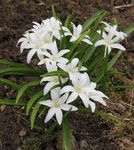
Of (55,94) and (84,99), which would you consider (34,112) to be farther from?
(84,99)

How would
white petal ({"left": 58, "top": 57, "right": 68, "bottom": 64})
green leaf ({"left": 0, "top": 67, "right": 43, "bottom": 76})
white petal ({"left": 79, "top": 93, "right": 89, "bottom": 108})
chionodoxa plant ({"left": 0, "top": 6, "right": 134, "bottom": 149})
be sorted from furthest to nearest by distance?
green leaf ({"left": 0, "top": 67, "right": 43, "bottom": 76}) → white petal ({"left": 58, "top": 57, "right": 68, "bottom": 64}) → chionodoxa plant ({"left": 0, "top": 6, "right": 134, "bottom": 149}) → white petal ({"left": 79, "top": 93, "right": 89, "bottom": 108})

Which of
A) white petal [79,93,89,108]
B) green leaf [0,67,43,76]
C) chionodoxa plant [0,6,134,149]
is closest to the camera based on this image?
white petal [79,93,89,108]

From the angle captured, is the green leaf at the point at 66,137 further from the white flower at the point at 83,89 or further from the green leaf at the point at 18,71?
the green leaf at the point at 18,71

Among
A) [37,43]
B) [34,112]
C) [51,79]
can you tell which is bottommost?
[34,112]

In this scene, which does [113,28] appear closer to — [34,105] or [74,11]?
[34,105]

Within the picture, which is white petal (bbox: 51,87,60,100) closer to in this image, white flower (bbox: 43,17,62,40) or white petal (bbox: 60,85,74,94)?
white petal (bbox: 60,85,74,94)

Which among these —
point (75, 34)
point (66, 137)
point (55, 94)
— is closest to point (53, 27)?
point (75, 34)

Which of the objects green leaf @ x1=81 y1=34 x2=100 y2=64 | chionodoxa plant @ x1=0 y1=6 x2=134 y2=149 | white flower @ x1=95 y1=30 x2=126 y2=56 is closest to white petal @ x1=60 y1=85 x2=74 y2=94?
chionodoxa plant @ x1=0 y1=6 x2=134 y2=149
